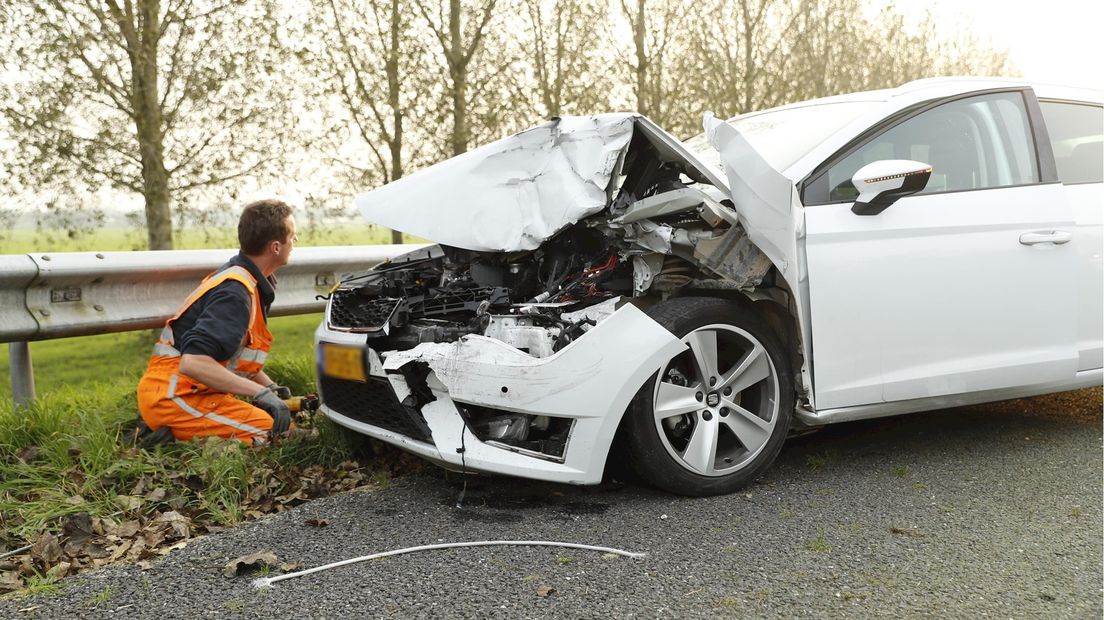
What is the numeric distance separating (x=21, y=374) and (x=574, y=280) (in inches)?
113

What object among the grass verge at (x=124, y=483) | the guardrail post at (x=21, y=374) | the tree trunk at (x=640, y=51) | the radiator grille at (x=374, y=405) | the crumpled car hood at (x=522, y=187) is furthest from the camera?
the tree trunk at (x=640, y=51)

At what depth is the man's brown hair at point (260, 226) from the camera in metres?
4.14

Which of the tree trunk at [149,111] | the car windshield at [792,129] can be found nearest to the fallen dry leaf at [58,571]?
the car windshield at [792,129]

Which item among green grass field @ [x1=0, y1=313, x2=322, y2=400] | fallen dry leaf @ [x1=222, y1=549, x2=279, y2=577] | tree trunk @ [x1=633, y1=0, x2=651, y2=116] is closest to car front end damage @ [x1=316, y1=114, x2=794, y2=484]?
fallen dry leaf @ [x1=222, y1=549, x2=279, y2=577]

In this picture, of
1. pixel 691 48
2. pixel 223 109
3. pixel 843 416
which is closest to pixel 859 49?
pixel 691 48

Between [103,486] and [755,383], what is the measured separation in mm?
2689

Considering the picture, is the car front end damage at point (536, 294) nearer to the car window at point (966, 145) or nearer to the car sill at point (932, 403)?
the car sill at point (932, 403)

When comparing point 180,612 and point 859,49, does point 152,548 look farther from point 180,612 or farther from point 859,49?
point 859,49

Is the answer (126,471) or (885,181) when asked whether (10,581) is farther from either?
(885,181)

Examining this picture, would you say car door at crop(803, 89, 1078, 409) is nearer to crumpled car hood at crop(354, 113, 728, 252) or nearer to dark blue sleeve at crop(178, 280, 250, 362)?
crumpled car hood at crop(354, 113, 728, 252)

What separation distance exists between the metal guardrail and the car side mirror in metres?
3.28

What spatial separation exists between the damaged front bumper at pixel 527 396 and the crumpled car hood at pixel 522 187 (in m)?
0.53

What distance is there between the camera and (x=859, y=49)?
1627cm

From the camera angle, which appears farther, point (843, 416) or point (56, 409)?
point (56, 409)
